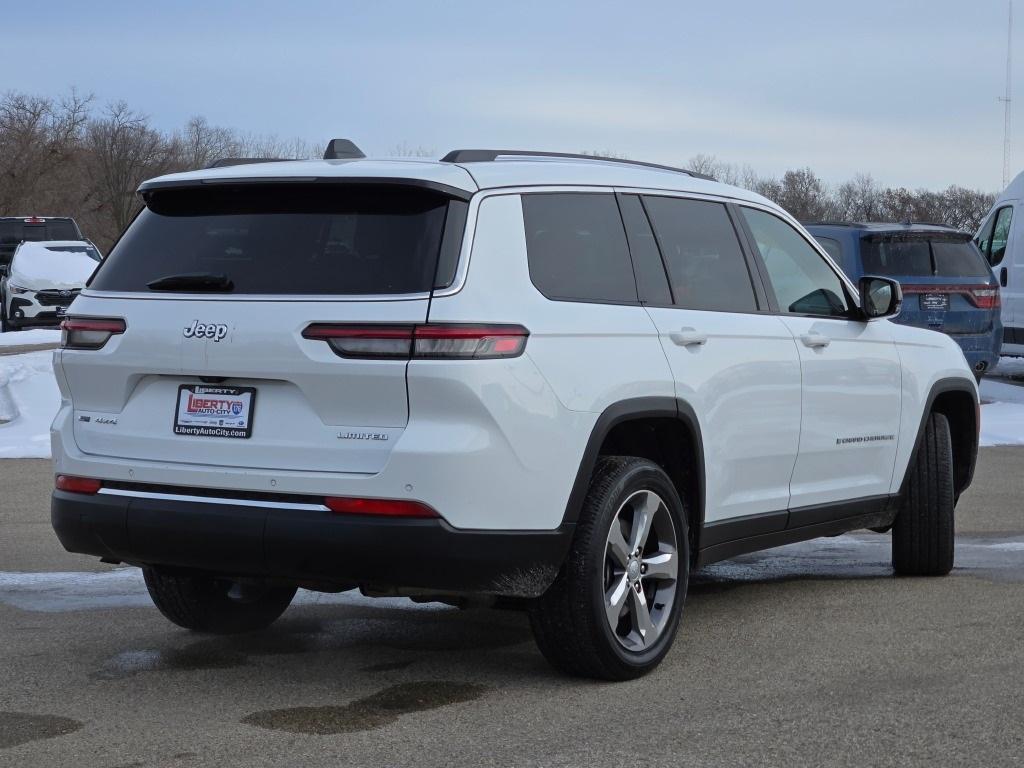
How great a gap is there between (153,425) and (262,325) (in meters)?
0.57

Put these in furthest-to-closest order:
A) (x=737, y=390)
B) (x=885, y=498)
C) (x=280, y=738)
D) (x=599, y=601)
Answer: (x=885, y=498), (x=737, y=390), (x=599, y=601), (x=280, y=738)

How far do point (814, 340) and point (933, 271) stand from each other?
9674 millimetres

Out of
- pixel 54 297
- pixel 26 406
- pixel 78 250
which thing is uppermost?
pixel 78 250

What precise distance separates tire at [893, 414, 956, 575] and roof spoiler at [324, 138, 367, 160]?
308cm

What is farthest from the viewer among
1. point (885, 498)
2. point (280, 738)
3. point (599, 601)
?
point (885, 498)

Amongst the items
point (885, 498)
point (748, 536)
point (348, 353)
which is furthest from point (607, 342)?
point (885, 498)

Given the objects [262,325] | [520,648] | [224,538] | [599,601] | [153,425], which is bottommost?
[520,648]

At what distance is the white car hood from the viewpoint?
2800cm

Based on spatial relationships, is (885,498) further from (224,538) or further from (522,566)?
(224,538)

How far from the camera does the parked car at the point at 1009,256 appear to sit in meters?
20.1

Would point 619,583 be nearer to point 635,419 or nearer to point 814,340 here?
point 635,419

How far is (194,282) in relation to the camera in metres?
5.11

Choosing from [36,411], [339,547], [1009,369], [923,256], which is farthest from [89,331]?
[1009,369]

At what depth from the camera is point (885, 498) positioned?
706 centimetres
